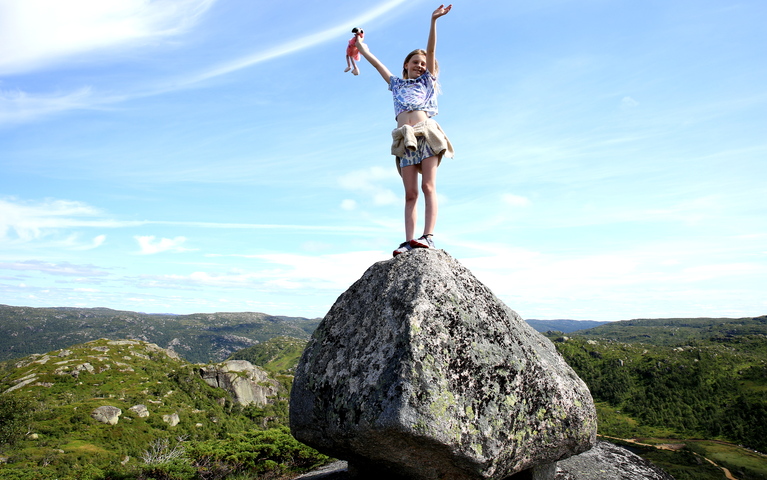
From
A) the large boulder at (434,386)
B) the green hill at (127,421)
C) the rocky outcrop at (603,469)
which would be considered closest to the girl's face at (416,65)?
the large boulder at (434,386)

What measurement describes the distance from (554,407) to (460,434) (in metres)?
1.66

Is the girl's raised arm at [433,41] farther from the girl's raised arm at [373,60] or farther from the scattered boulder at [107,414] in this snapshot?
the scattered boulder at [107,414]

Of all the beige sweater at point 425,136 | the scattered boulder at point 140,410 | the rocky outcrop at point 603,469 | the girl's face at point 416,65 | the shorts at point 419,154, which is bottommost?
the scattered boulder at point 140,410

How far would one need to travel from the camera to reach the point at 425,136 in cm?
729

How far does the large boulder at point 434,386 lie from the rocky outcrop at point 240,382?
12942 cm

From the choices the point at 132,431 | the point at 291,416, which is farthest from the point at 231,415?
the point at 291,416

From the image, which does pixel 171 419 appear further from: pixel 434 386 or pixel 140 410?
pixel 434 386

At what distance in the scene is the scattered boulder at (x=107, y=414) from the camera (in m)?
81.6

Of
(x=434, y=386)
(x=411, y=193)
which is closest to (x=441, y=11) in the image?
(x=411, y=193)

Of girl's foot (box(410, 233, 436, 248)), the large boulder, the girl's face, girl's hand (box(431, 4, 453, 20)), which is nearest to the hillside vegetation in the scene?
the large boulder

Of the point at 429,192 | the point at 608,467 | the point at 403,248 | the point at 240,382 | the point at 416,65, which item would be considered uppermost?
the point at 416,65

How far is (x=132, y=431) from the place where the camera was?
81250 mm

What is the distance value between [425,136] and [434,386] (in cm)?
427

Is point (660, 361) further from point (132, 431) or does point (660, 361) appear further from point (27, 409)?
point (27, 409)
